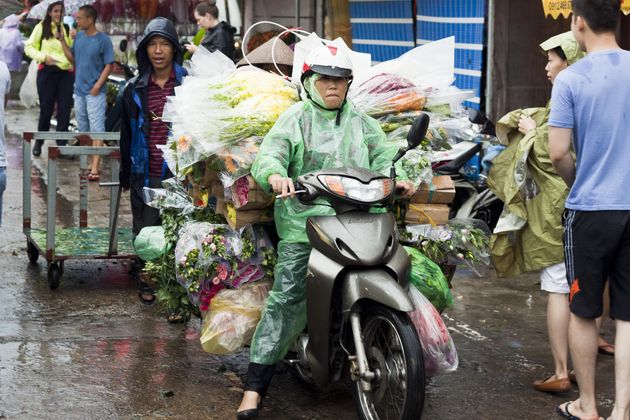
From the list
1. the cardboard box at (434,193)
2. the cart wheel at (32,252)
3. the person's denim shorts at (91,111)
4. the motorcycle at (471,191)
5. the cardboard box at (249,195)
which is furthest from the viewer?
the person's denim shorts at (91,111)

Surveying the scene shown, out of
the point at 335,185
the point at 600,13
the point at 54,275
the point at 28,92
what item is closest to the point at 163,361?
the point at 54,275

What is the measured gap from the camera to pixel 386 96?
5484mm

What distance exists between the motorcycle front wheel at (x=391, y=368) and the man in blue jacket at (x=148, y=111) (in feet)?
9.18

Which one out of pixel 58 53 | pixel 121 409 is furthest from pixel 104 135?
pixel 58 53

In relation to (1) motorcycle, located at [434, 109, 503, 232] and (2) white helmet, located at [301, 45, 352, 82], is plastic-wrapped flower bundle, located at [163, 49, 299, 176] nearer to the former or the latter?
(2) white helmet, located at [301, 45, 352, 82]

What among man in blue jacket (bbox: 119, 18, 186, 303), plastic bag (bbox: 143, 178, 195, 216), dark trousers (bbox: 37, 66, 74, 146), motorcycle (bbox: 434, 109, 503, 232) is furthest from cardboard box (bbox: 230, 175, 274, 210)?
dark trousers (bbox: 37, 66, 74, 146)

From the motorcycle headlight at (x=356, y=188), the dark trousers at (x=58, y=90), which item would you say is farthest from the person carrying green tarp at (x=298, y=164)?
the dark trousers at (x=58, y=90)

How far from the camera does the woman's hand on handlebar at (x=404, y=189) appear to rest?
15.9 ft

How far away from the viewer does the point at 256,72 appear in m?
5.57

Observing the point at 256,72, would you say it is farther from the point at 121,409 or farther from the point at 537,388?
the point at 537,388

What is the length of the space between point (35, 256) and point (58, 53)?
5992 mm

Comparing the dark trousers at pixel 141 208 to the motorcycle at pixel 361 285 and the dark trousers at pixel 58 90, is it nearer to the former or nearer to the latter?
the motorcycle at pixel 361 285

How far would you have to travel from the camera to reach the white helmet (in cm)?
486

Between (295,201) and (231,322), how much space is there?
28.0 inches
